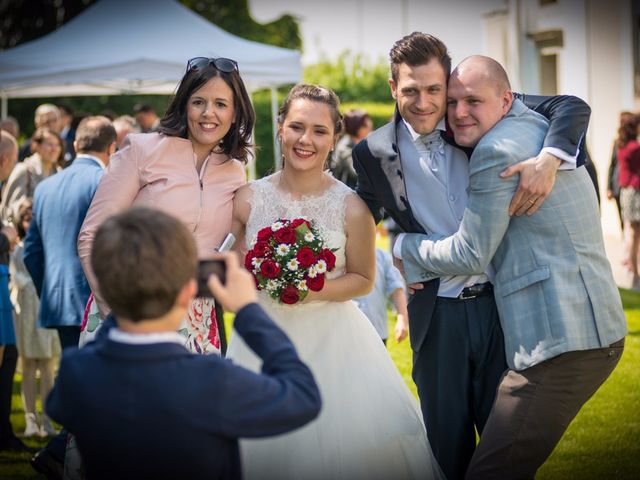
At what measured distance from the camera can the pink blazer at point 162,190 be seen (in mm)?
4270

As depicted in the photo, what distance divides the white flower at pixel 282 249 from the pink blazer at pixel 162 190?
532 mm

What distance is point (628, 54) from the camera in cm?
1744

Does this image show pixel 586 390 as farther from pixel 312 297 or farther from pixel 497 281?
pixel 312 297

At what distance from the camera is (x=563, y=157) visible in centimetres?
357

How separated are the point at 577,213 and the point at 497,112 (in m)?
0.56

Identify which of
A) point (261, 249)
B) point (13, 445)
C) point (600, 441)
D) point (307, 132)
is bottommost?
point (600, 441)

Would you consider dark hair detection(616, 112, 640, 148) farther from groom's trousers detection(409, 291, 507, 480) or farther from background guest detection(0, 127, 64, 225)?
groom's trousers detection(409, 291, 507, 480)

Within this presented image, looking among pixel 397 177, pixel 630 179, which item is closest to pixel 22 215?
pixel 397 177

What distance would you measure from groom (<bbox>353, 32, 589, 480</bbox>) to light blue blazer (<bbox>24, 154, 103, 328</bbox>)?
8.53 ft

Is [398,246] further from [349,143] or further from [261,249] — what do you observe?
[349,143]

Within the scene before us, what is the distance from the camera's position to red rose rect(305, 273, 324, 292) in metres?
3.95

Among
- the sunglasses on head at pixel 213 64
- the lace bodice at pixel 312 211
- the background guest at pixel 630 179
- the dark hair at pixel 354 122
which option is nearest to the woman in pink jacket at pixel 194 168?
the sunglasses on head at pixel 213 64

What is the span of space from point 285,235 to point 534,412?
4.27 feet

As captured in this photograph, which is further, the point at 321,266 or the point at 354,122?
the point at 354,122
